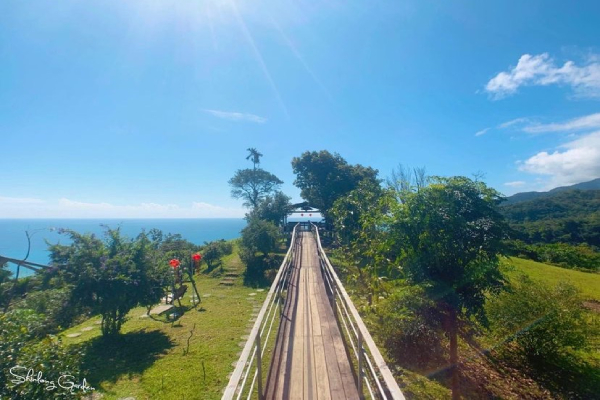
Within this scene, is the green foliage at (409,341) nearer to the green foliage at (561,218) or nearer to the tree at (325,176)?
the green foliage at (561,218)

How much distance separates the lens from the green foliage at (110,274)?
9.55m

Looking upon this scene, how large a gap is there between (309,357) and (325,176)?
26673 mm

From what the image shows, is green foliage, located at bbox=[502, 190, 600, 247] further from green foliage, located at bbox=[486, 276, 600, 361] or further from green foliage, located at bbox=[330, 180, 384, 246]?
green foliage, located at bbox=[330, 180, 384, 246]

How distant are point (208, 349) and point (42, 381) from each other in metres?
5.41

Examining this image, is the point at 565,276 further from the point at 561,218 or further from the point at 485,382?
the point at 561,218

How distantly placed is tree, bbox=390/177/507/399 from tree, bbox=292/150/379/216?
22.0 m

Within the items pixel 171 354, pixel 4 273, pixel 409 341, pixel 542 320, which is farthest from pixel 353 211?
pixel 4 273

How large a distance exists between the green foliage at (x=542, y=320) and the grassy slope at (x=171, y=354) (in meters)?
9.48

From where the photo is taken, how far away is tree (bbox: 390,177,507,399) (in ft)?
19.0

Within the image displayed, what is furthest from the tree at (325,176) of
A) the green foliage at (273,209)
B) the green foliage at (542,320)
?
the green foliage at (542,320)

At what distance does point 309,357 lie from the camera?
5305 mm

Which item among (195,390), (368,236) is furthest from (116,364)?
(368,236)

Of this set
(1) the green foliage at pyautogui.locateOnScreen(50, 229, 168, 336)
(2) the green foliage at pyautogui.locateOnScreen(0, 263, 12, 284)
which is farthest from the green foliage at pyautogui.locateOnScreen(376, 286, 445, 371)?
(2) the green foliage at pyautogui.locateOnScreen(0, 263, 12, 284)

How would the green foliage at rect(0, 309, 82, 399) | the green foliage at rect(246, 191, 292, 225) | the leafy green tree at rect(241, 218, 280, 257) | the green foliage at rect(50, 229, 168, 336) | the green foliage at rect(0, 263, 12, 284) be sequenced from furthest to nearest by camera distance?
the green foliage at rect(246, 191, 292, 225) < the leafy green tree at rect(241, 218, 280, 257) < the green foliage at rect(0, 263, 12, 284) < the green foliage at rect(50, 229, 168, 336) < the green foliage at rect(0, 309, 82, 399)
